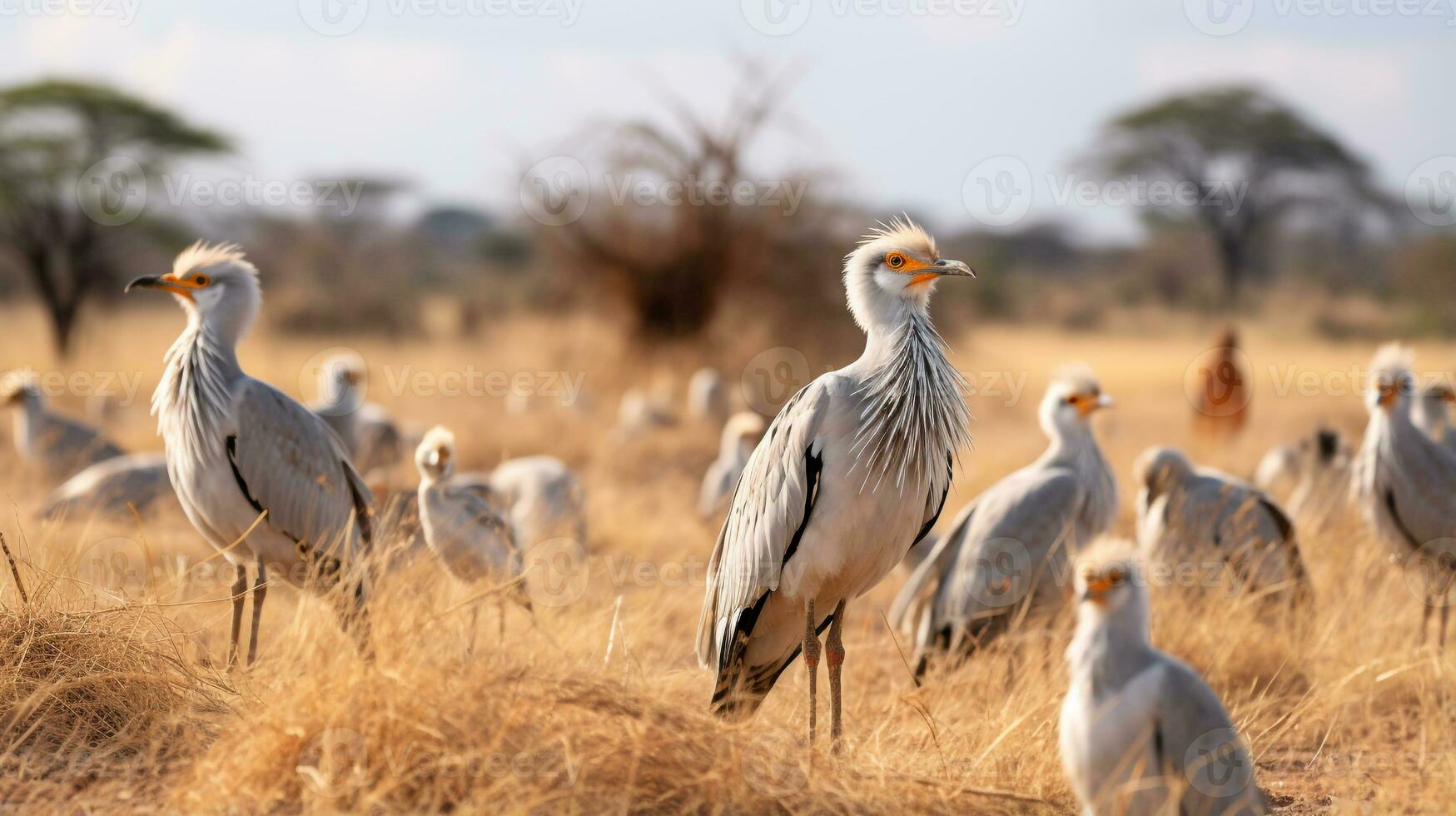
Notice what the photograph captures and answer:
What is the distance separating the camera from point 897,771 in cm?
414

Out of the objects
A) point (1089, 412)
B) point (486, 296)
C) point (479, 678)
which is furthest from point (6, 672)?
point (486, 296)

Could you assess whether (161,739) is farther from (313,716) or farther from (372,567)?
(372,567)

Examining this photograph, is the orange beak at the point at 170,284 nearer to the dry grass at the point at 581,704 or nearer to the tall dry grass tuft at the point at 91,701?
the dry grass at the point at 581,704

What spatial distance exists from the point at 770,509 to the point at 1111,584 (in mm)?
1423

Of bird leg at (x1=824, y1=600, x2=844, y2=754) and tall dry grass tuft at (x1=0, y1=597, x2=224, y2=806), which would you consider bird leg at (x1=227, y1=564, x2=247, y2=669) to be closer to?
tall dry grass tuft at (x1=0, y1=597, x2=224, y2=806)

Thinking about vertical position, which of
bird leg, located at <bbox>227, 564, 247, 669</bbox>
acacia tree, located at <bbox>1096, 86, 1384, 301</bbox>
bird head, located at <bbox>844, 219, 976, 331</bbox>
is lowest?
bird leg, located at <bbox>227, 564, 247, 669</bbox>

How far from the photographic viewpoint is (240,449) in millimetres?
5398

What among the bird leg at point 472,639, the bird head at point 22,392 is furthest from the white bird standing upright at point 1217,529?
the bird head at point 22,392

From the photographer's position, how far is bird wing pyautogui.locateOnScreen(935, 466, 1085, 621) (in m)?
6.06

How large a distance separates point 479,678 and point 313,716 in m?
0.48

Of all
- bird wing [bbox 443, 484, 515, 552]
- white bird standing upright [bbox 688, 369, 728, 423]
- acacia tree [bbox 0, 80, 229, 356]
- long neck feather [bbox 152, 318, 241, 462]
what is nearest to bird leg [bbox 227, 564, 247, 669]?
long neck feather [bbox 152, 318, 241, 462]

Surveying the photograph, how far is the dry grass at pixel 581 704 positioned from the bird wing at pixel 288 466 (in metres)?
0.35

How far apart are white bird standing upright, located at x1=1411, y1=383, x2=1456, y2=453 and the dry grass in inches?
29.7

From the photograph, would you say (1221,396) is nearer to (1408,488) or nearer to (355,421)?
(1408,488)
